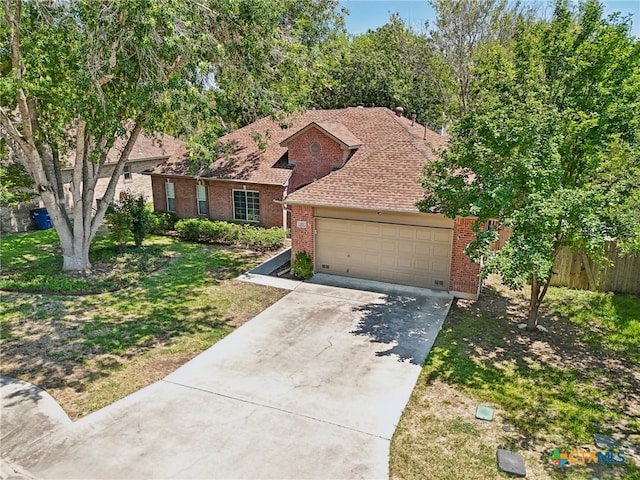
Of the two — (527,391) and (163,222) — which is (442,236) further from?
(163,222)

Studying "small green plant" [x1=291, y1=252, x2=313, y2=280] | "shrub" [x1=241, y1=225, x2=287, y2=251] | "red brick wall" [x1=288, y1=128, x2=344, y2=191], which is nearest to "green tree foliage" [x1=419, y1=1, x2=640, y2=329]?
"small green plant" [x1=291, y1=252, x2=313, y2=280]

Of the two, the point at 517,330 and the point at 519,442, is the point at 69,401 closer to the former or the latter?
the point at 519,442

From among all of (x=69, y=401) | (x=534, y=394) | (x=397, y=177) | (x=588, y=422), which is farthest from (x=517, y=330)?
(x=69, y=401)

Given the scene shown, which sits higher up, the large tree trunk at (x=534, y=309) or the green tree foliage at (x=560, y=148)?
the green tree foliage at (x=560, y=148)

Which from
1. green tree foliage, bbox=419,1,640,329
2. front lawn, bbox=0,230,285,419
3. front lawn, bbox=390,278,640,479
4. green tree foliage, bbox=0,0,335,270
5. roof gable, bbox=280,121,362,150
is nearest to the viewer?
front lawn, bbox=390,278,640,479

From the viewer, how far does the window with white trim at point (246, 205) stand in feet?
67.1

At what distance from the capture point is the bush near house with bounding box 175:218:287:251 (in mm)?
18719

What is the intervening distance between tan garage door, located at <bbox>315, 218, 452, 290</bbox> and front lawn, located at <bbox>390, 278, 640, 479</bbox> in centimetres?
177

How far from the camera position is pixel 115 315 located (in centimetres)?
1229

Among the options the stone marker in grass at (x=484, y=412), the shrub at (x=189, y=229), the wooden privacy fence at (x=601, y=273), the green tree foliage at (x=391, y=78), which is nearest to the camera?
the stone marker in grass at (x=484, y=412)

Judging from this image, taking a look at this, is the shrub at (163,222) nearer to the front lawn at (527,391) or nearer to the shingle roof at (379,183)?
the shingle roof at (379,183)

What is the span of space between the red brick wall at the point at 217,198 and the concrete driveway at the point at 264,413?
29.1ft

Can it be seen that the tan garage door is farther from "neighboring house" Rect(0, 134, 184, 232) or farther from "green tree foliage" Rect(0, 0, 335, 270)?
"neighboring house" Rect(0, 134, 184, 232)

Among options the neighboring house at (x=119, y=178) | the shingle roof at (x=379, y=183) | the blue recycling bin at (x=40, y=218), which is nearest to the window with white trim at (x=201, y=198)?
the neighboring house at (x=119, y=178)
